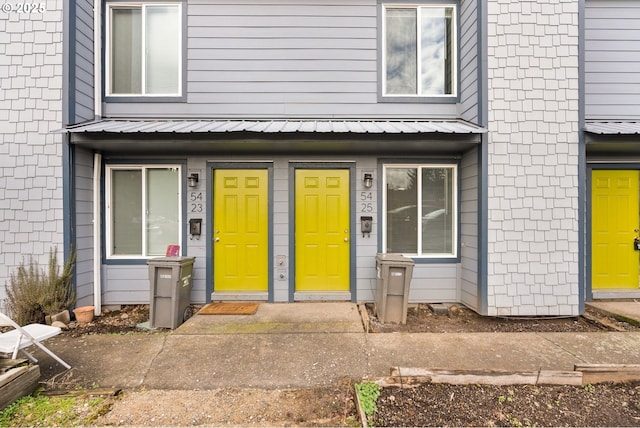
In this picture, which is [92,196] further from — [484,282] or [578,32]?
[578,32]

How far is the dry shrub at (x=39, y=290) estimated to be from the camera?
13.1 feet

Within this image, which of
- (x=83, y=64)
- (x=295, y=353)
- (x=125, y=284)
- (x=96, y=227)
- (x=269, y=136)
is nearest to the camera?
(x=295, y=353)

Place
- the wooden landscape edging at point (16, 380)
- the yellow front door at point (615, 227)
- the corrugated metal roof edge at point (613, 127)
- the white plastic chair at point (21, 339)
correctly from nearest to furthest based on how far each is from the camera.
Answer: the wooden landscape edging at point (16, 380), the white plastic chair at point (21, 339), the corrugated metal roof edge at point (613, 127), the yellow front door at point (615, 227)

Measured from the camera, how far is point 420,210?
489 centimetres

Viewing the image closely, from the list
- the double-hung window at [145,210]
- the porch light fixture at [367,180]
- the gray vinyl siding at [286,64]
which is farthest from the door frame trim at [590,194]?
the double-hung window at [145,210]

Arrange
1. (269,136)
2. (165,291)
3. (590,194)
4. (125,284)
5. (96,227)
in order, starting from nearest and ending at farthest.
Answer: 1. (165,291)
2. (269,136)
3. (96,227)
4. (125,284)
5. (590,194)

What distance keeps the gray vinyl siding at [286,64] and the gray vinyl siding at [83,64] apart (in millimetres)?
902

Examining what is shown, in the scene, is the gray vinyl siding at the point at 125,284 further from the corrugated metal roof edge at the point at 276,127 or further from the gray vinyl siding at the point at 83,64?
the gray vinyl siding at the point at 83,64

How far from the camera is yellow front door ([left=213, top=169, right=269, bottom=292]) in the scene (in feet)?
15.8

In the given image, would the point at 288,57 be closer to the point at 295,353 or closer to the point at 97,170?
the point at 97,170

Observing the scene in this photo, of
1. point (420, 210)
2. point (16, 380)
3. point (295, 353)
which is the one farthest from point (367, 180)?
point (16, 380)

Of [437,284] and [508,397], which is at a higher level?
[437,284]

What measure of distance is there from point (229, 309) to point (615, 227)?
6.66 meters

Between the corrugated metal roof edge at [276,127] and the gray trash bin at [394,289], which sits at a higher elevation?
the corrugated metal roof edge at [276,127]
